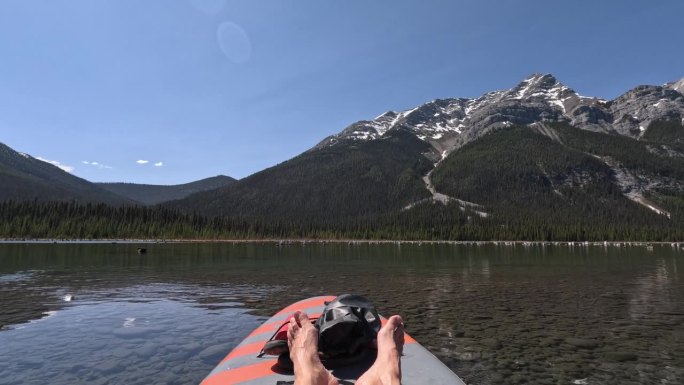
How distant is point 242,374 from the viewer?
8734mm

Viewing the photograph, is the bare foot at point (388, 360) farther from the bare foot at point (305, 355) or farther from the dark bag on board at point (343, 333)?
the dark bag on board at point (343, 333)

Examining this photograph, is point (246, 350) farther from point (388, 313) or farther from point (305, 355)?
point (388, 313)

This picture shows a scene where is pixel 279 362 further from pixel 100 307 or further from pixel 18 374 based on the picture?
pixel 100 307

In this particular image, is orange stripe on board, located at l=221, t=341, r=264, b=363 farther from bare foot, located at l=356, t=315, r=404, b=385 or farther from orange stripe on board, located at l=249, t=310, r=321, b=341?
bare foot, located at l=356, t=315, r=404, b=385

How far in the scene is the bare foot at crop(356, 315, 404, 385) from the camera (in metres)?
6.19

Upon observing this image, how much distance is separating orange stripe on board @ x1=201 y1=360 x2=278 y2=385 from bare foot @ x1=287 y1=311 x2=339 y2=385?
1.12 meters

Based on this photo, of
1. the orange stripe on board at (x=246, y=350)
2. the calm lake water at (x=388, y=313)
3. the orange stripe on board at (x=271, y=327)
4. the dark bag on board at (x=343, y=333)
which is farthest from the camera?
the calm lake water at (x=388, y=313)

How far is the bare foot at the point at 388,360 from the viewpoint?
20.3ft

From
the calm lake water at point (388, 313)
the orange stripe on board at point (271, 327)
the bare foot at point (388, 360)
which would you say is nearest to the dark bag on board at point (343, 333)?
the bare foot at point (388, 360)

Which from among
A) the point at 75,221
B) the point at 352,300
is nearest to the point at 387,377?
the point at 352,300

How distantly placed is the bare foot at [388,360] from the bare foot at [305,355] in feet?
A: 1.80

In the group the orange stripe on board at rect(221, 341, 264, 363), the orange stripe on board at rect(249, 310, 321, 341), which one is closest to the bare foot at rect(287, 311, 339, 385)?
the orange stripe on board at rect(221, 341, 264, 363)

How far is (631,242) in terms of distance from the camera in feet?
633

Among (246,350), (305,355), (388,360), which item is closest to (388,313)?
(246,350)
